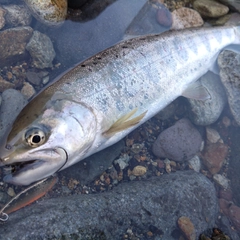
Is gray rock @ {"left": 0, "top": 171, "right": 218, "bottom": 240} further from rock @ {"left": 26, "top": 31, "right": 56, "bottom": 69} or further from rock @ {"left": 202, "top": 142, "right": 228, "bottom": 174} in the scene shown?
rock @ {"left": 26, "top": 31, "right": 56, "bottom": 69}

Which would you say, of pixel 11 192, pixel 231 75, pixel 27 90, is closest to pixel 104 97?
pixel 27 90

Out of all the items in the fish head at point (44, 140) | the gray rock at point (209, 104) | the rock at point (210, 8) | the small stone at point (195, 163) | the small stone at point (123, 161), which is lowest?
the small stone at point (195, 163)

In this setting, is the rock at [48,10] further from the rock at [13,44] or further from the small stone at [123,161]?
the small stone at [123,161]

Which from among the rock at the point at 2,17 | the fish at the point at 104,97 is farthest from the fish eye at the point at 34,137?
the rock at the point at 2,17

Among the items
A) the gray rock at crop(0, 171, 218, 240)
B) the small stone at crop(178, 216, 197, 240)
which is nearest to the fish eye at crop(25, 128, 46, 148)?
the gray rock at crop(0, 171, 218, 240)

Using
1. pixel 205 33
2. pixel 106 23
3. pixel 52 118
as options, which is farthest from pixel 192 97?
pixel 52 118

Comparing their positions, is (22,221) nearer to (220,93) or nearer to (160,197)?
(160,197)

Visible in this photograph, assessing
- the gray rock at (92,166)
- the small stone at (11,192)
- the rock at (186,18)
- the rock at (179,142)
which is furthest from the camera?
the rock at (186,18)
